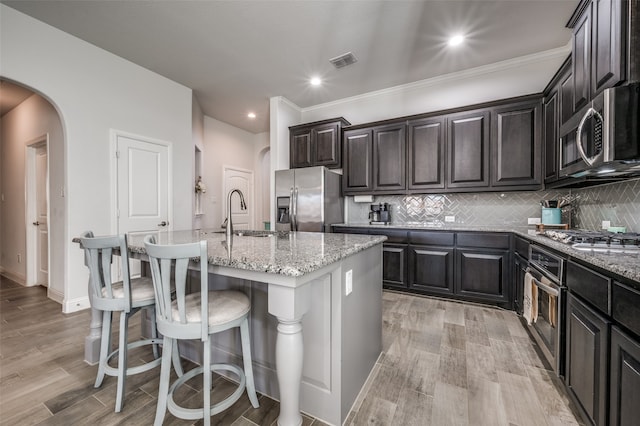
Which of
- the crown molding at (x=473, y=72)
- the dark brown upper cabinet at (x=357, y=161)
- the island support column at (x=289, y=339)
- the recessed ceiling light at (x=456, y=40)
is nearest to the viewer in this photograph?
the island support column at (x=289, y=339)

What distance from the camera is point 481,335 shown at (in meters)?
2.35

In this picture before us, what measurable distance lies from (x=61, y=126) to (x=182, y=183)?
1445 mm

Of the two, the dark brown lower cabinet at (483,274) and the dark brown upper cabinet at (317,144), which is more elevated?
the dark brown upper cabinet at (317,144)

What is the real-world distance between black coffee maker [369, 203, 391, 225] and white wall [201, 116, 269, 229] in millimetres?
3415

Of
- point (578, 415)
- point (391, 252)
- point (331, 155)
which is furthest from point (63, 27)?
point (578, 415)

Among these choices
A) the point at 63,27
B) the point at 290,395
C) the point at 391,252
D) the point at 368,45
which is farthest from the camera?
the point at 391,252

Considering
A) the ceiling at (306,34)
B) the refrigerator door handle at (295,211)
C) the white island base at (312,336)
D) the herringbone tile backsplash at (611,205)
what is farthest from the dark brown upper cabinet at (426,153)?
the white island base at (312,336)

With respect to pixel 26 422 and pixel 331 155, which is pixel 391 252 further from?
pixel 26 422

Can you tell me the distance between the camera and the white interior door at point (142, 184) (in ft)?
11.0

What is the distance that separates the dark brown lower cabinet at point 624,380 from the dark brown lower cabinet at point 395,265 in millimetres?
2345

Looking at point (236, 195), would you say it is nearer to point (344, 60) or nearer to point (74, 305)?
point (74, 305)

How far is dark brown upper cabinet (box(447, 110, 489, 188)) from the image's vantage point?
10.5 ft

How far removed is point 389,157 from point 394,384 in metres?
2.89

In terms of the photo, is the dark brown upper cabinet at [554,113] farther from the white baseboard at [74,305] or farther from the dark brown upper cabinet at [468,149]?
the white baseboard at [74,305]
